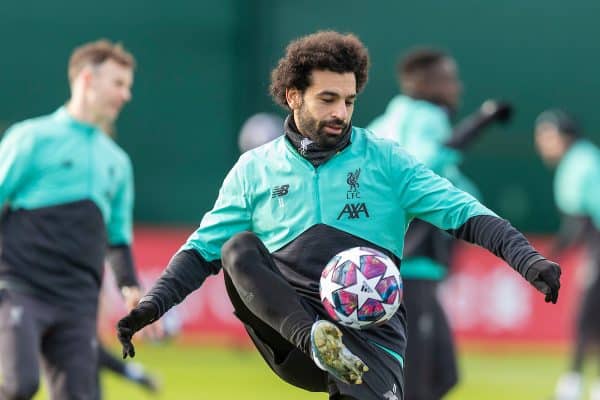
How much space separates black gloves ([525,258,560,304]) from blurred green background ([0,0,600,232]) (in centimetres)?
1586

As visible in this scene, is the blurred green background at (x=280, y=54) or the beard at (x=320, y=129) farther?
the blurred green background at (x=280, y=54)

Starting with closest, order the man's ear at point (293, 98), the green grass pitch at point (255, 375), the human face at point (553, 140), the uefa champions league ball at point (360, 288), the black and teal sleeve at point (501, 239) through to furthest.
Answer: the black and teal sleeve at point (501, 239)
the uefa champions league ball at point (360, 288)
the man's ear at point (293, 98)
the green grass pitch at point (255, 375)
the human face at point (553, 140)

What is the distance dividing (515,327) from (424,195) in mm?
12730

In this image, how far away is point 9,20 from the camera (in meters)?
20.7

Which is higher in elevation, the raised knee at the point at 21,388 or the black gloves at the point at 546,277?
the black gloves at the point at 546,277

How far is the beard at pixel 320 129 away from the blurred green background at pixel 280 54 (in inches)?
592

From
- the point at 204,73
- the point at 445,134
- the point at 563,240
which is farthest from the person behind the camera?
the point at 204,73

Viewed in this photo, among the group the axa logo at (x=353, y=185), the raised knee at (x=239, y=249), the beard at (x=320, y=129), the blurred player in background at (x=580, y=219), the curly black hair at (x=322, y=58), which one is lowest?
the blurred player in background at (x=580, y=219)

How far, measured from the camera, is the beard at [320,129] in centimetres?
632

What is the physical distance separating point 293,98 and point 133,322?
1.29 metres

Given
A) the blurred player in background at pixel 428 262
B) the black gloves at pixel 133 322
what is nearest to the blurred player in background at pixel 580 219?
the blurred player in background at pixel 428 262

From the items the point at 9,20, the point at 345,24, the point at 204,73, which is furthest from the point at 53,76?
the point at 345,24

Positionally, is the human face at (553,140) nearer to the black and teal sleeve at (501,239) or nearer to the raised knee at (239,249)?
the black and teal sleeve at (501,239)

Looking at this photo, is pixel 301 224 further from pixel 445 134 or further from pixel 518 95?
pixel 518 95
